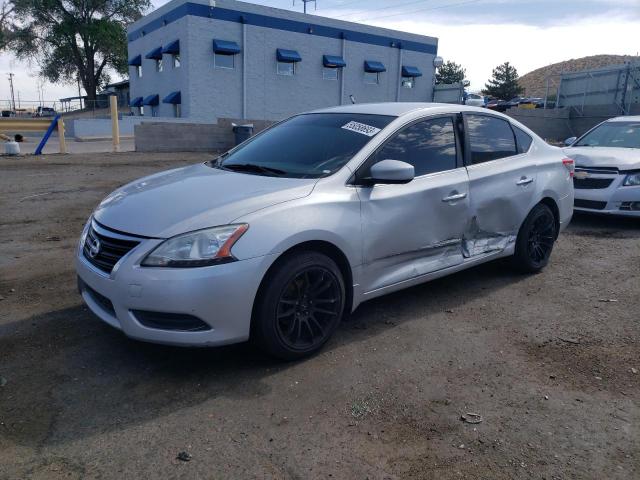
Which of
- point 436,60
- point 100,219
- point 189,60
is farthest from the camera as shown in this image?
point 436,60

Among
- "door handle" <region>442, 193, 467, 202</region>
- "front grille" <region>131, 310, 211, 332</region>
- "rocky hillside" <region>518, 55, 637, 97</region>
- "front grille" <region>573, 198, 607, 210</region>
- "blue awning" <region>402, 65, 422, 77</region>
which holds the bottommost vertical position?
"front grille" <region>131, 310, 211, 332</region>

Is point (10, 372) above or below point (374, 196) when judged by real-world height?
below

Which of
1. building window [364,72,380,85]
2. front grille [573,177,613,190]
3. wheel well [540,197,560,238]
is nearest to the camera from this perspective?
wheel well [540,197,560,238]

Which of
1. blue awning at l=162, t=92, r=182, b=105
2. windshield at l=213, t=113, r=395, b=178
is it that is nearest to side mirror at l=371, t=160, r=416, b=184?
windshield at l=213, t=113, r=395, b=178

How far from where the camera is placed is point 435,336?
400 cm

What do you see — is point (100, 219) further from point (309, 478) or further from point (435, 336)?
point (435, 336)

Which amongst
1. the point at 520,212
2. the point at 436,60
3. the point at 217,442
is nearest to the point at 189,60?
the point at 436,60

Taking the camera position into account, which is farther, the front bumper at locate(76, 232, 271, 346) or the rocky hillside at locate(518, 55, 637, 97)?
the rocky hillside at locate(518, 55, 637, 97)

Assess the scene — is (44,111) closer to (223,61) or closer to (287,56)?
(223,61)

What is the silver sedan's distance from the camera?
313 centimetres

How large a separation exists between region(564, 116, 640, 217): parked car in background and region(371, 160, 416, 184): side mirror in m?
5.16

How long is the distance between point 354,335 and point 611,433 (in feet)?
5.74

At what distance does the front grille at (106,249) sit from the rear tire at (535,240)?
3.68m

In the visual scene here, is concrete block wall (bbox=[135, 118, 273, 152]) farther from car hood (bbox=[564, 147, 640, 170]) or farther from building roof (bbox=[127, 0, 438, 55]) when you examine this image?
car hood (bbox=[564, 147, 640, 170])
